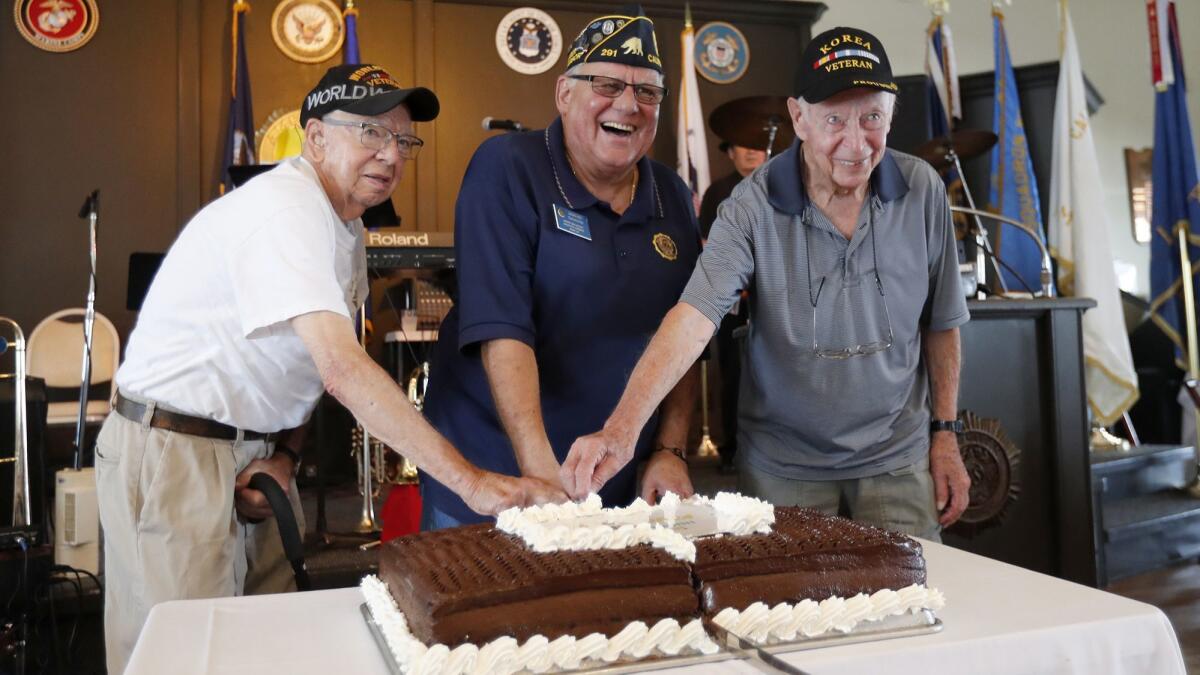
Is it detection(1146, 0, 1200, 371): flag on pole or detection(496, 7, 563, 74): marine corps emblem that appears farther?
Result: detection(496, 7, 563, 74): marine corps emblem

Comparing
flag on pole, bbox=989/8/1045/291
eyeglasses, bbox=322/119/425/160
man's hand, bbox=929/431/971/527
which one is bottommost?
man's hand, bbox=929/431/971/527

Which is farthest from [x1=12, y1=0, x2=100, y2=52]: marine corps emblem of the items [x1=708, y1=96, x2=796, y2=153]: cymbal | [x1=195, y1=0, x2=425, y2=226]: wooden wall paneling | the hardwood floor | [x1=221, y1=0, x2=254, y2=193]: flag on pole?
the hardwood floor

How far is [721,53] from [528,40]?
1497 mm

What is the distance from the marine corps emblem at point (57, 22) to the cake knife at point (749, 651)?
655 cm

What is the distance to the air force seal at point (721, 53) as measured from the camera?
7.24 meters

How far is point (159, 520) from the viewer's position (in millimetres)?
1560

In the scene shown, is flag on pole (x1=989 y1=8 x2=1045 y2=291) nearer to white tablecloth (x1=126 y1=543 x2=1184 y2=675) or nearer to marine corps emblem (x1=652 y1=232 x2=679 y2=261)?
marine corps emblem (x1=652 y1=232 x2=679 y2=261)

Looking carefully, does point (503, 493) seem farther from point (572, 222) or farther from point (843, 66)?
point (843, 66)

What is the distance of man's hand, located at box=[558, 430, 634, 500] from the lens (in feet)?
4.42

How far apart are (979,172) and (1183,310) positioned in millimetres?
1614

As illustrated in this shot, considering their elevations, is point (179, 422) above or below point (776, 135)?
below

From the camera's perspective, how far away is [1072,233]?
5656 mm

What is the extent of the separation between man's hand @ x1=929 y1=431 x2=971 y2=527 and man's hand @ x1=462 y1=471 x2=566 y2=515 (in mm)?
817

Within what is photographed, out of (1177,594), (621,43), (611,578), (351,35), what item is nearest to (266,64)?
(351,35)
